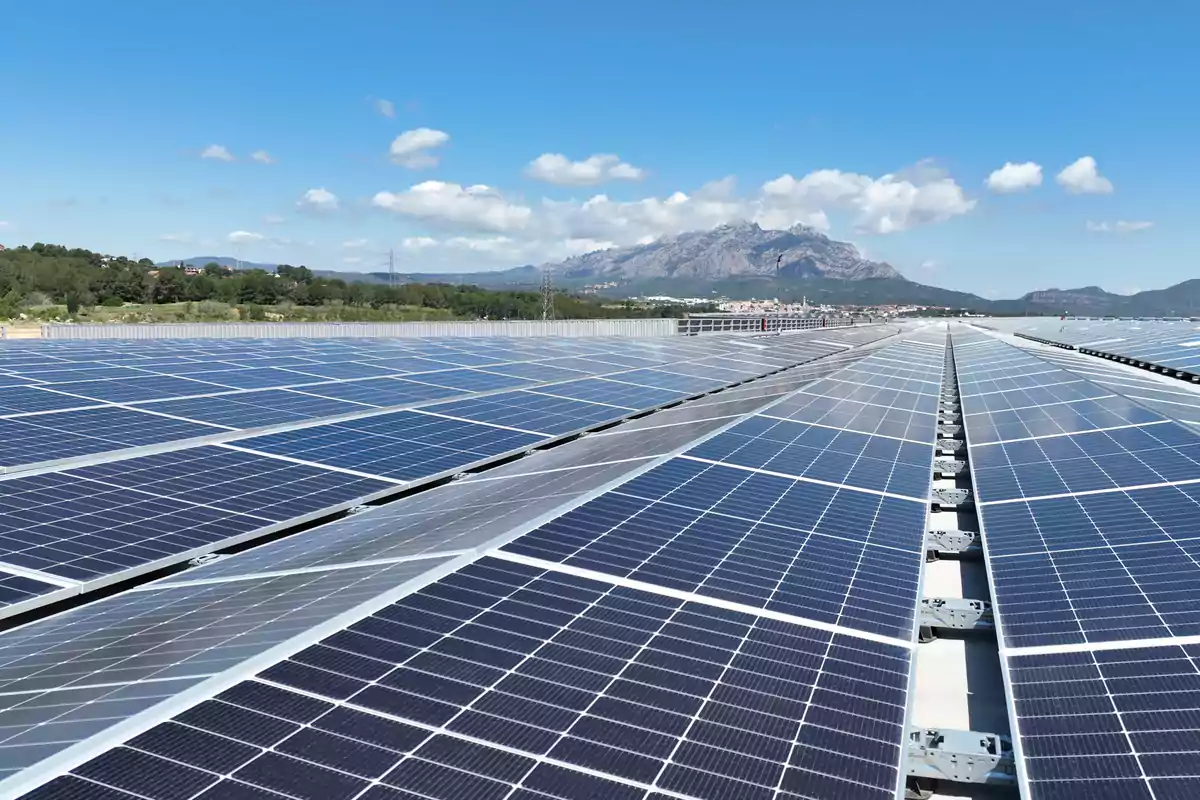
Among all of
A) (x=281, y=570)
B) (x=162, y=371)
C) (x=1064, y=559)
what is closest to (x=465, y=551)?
(x=281, y=570)

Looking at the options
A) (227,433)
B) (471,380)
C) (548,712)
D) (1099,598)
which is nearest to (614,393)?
(471,380)

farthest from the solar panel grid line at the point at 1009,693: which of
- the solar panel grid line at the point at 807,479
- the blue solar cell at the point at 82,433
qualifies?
the blue solar cell at the point at 82,433

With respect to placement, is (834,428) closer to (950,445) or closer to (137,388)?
(950,445)

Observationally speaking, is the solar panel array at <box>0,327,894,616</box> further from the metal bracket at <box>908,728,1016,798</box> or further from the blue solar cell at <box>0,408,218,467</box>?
the metal bracket at <box>908,728,1016,798</box>

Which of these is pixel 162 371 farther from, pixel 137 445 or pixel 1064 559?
pixel 1064 559

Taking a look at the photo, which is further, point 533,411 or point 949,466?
point 533,411

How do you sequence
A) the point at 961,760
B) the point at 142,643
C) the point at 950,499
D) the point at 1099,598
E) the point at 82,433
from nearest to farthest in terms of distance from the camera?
the point at 961,760
the point at 142,643
the point at 1099,598
the point at 950,499
the point at 82,433
